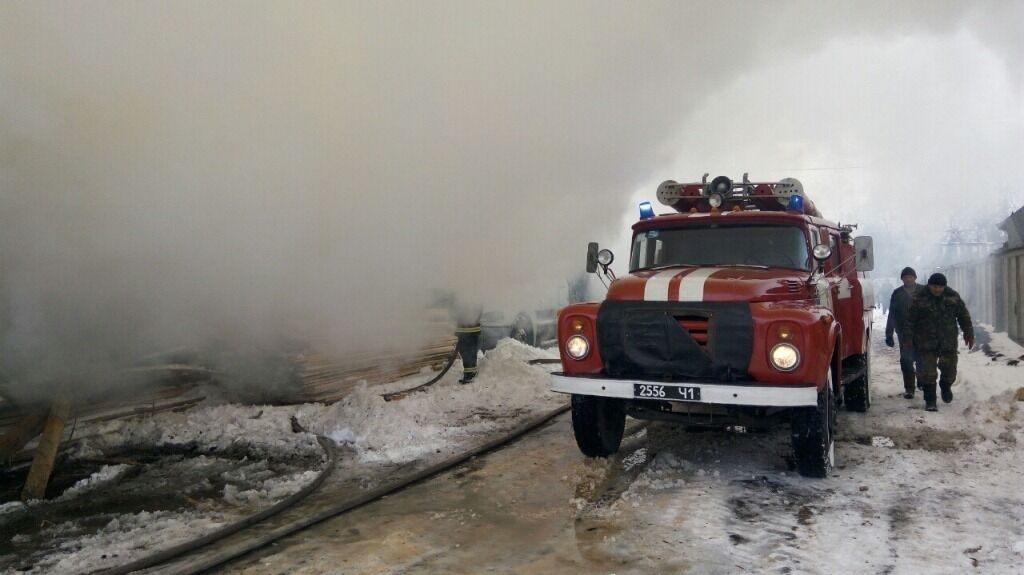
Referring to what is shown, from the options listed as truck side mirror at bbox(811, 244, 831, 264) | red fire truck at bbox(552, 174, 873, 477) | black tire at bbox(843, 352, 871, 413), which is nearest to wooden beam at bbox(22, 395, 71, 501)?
red fire truck at bbox(552, 174, 873, 477)

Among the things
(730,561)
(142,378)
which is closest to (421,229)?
(142,378)

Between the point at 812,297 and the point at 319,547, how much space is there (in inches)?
163

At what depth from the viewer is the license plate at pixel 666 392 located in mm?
4566

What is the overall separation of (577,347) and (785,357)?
150cm

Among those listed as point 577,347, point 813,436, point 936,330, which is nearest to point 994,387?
point 936,330

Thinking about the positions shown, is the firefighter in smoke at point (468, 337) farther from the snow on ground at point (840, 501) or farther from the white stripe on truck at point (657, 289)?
the white stripe on truck at point (657, 289)

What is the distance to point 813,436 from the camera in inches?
188

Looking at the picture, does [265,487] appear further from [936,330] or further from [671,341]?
[936,330]

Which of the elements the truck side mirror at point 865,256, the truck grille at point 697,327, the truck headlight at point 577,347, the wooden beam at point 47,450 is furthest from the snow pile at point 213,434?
the truck side mirror at point 865,256

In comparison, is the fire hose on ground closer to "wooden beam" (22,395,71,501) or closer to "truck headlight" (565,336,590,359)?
"truck headlight" (565,336,590,359)

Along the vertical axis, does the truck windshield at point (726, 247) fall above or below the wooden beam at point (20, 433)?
above

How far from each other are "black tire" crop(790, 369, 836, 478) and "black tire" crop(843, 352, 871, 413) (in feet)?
8.62

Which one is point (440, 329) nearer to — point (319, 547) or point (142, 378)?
point (142, 378)

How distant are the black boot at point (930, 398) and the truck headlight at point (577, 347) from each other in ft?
14.8
